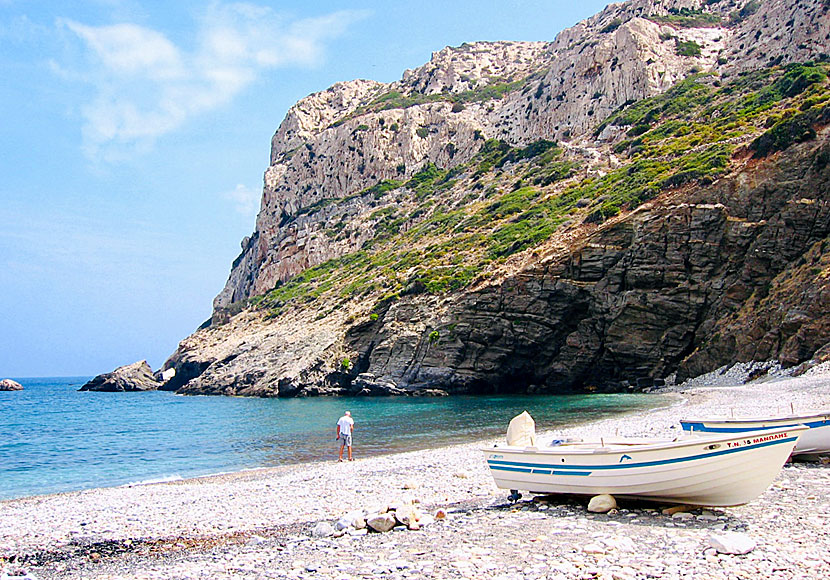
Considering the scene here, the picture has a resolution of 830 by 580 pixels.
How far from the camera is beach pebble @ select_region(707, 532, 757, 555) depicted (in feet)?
24.2

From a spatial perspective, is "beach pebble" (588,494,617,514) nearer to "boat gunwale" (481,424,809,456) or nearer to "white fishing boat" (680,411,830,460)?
"boat gunwale" (481,424,809,456)

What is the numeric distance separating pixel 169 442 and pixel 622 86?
79886 mm

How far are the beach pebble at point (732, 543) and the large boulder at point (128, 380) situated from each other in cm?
9774

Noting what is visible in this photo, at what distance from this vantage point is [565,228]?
53344 mm

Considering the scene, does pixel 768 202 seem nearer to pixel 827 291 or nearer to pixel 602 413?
pixel 827 291

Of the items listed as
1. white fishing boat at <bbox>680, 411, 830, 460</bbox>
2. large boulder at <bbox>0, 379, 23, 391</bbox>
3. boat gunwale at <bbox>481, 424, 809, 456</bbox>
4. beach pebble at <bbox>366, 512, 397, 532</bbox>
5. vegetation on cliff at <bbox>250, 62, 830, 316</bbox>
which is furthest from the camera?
large boulder at <bbox>0, 379, 23, 391</bbox>

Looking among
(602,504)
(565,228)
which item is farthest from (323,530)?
(565,228)

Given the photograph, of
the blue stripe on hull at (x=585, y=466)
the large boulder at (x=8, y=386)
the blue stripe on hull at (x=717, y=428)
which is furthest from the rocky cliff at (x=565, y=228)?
the large boulder at (x=8, y=386)

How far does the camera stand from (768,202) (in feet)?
136

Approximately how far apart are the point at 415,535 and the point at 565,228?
46.9 m

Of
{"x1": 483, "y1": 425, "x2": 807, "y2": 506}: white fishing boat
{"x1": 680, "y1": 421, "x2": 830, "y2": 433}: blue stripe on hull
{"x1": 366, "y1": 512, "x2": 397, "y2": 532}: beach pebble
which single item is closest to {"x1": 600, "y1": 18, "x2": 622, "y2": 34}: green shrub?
{"x1": 680, "y1": 421, "x2": 830, "y2": 433}: blue stripe on hull

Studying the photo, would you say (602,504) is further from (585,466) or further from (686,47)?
(686,47)

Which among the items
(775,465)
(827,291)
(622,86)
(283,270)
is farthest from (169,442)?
(622,86)

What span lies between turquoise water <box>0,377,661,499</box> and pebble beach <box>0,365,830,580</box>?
548cm
